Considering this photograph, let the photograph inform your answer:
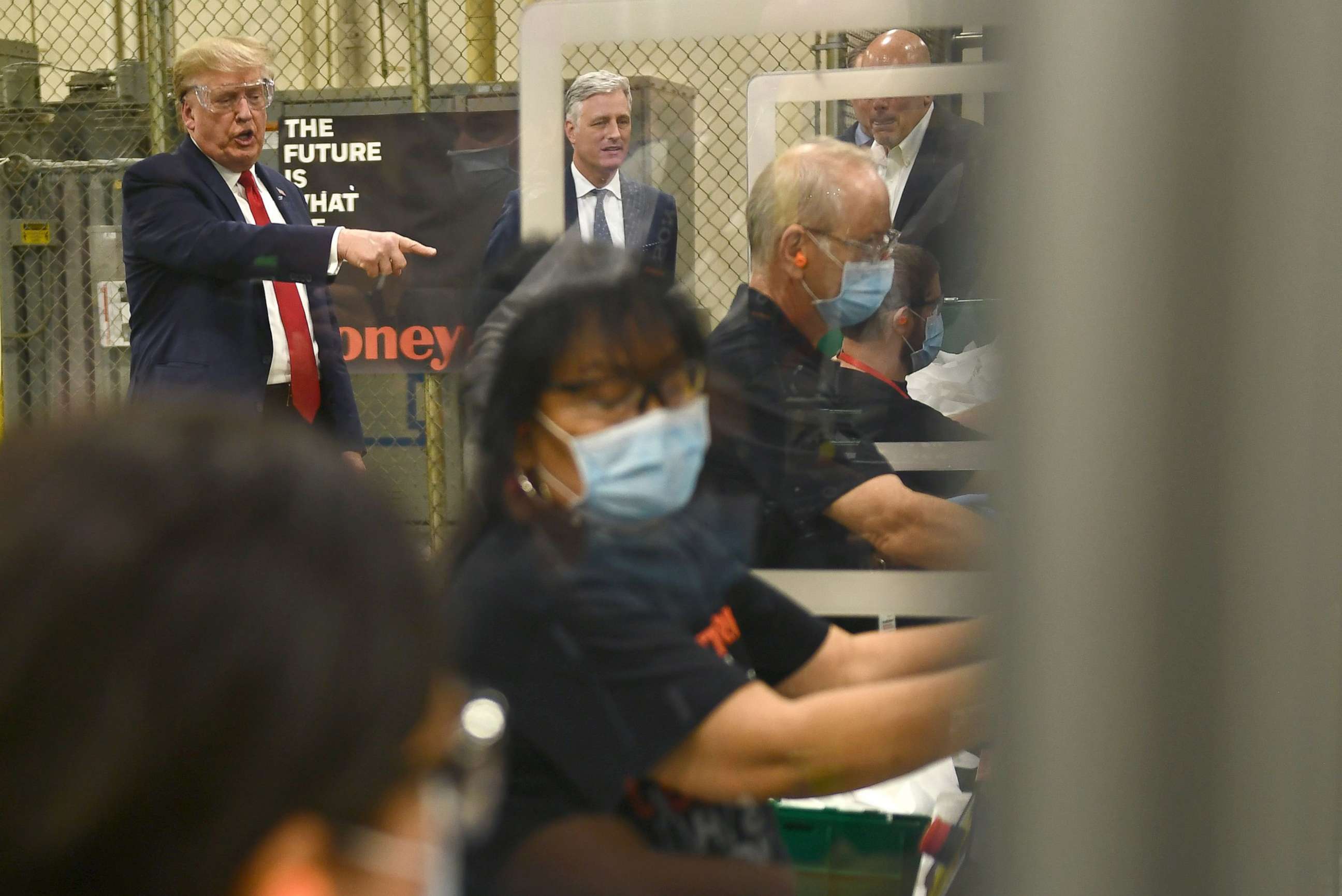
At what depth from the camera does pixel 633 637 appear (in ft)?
3.18

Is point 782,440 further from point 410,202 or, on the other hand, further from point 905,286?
point 410,202

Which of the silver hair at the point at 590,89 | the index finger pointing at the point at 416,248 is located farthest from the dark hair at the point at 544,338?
the index finger pointing at the point at 416,248

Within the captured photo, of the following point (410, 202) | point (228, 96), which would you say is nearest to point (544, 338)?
point (228, 96)

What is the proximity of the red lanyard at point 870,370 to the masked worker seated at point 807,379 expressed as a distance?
0.06 ft

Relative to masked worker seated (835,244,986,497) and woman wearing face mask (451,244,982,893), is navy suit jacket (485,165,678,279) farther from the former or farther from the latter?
masked worker seated (835,244,986,497)

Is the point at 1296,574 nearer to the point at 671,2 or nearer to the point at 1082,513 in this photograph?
the point at 1082,513

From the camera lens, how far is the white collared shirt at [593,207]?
113 centimetres

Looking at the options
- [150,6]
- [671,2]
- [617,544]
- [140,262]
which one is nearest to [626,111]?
[671,2]

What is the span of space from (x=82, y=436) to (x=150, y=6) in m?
4.59

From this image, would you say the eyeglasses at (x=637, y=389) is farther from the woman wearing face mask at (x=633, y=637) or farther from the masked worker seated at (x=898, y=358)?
the masked worker seated at (x=898, y=358)

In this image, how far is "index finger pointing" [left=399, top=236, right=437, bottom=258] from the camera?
7.70ft

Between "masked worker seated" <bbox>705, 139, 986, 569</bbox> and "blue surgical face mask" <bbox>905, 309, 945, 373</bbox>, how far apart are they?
0.05 m

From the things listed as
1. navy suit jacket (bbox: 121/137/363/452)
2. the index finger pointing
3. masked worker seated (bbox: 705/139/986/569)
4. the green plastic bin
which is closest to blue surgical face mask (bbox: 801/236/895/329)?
masked worker seated (bbox: 705/139/986/569)

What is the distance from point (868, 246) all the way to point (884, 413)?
0.13 metres
